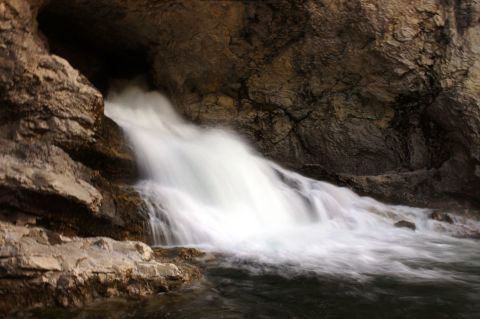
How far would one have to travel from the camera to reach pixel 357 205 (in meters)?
8.50

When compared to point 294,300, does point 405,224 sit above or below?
above

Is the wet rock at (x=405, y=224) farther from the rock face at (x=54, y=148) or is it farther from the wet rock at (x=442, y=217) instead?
the rock face at (x=54, y=148)

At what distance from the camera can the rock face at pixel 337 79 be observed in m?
8.88

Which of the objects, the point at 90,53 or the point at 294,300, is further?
the point at 90,53

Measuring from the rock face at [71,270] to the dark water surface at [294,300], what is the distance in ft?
0.42

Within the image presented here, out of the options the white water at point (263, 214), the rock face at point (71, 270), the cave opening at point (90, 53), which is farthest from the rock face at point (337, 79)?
the rock face at point (71, 270)

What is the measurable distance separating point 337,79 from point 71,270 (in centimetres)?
717

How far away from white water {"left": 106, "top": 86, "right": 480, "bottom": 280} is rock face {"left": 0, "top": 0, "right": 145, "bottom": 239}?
53cm

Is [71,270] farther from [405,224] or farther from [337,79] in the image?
[337,79]

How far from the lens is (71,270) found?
377cm

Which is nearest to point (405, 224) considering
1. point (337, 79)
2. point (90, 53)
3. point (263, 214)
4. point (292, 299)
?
point (263, 214)

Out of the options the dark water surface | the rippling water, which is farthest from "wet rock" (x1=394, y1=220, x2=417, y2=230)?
the dark water surface

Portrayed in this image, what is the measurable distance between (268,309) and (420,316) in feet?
4.04

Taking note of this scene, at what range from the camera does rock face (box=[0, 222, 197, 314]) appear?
3588 mm
